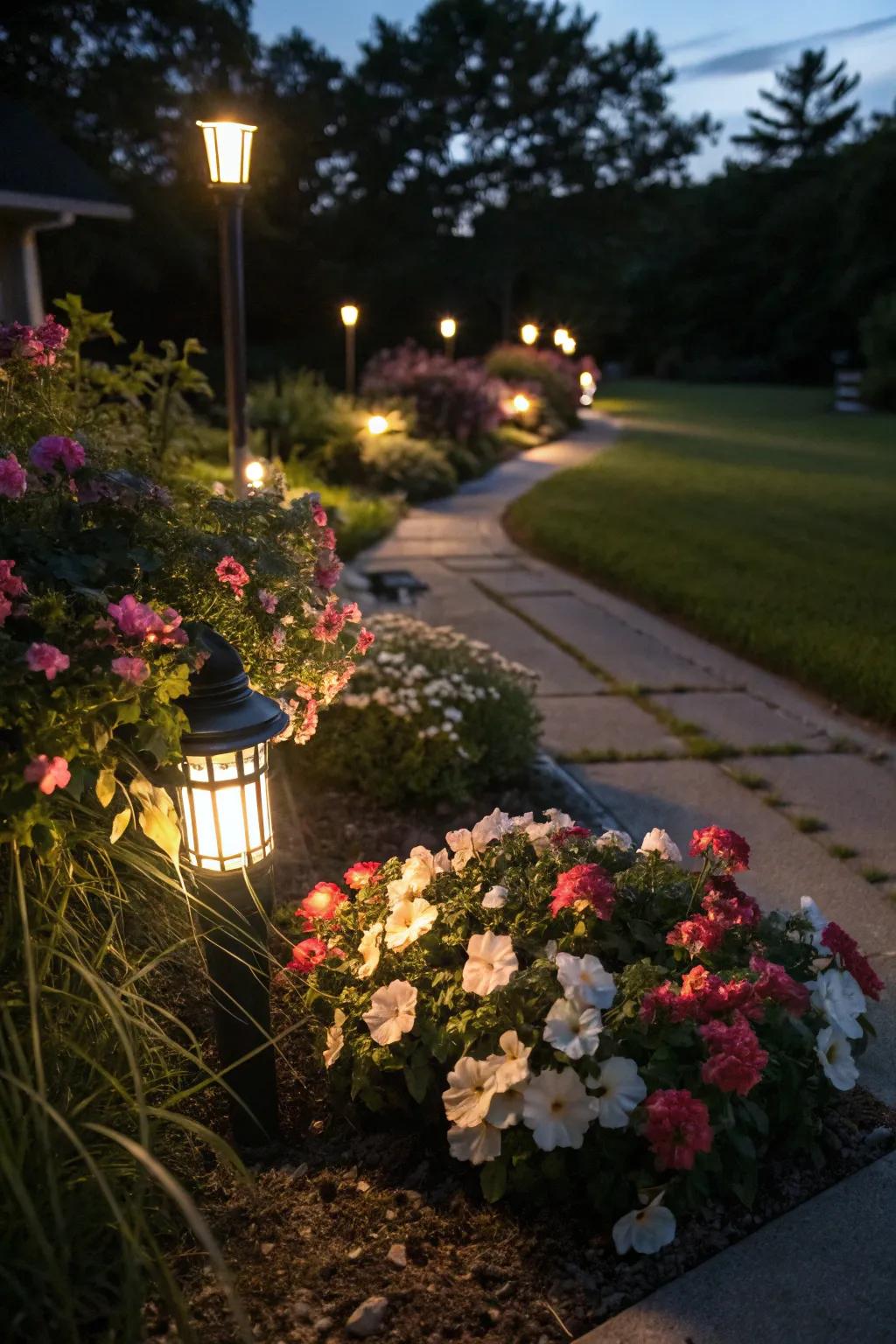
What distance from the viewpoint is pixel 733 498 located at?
35.5ft

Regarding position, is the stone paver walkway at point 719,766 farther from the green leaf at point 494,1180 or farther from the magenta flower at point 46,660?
the magenta flower at point 46,660

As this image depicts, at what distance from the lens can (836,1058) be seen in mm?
1941

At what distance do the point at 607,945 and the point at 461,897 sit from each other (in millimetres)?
321

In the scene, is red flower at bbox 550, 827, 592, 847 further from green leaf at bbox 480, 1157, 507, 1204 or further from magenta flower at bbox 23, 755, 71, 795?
magenta flower at bbox 23, 755, 71, 795

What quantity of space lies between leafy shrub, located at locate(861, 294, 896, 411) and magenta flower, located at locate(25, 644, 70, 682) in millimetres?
24480

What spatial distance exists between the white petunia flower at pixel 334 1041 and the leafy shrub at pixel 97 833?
28 centimetres

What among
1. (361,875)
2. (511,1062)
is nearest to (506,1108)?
(511,1062)

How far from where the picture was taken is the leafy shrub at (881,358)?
23.1 meters

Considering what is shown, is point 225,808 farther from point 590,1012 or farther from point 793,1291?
point 793,1291

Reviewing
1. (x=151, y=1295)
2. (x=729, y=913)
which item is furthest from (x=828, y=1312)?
(x=151, y=1295)

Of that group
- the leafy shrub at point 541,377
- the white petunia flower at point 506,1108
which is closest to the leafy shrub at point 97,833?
the white petunia flower at point 506,1108

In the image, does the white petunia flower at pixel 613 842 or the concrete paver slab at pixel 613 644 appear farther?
the concrete paver slab at pixel 613 644

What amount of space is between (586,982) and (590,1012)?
66mm

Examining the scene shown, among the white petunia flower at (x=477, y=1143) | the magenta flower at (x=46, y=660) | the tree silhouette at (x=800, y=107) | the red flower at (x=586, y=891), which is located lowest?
the white petunia flower at (x=477, y=1143)
